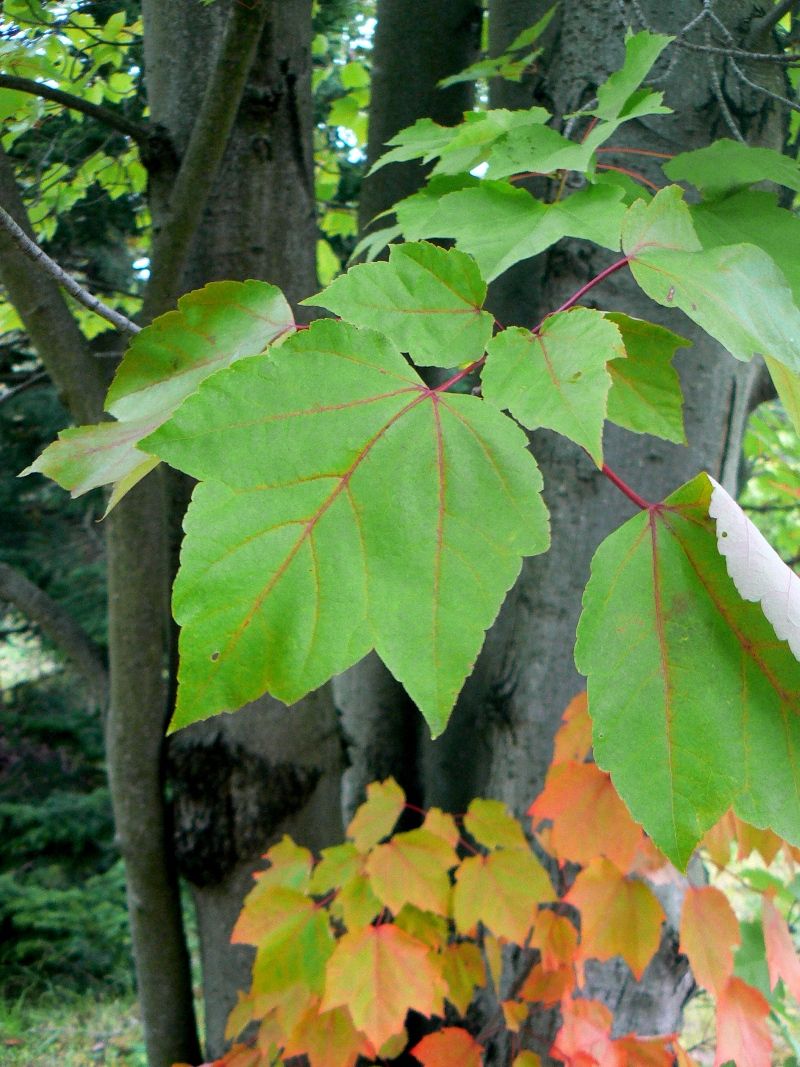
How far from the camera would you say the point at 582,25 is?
1.15 metres

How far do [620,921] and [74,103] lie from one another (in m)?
1.24

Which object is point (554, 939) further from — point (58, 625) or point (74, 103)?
point (74, 103)

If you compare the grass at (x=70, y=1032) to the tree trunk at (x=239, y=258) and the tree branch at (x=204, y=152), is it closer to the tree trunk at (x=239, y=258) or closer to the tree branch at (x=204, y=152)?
the tree trunk at (x=239, y=258)

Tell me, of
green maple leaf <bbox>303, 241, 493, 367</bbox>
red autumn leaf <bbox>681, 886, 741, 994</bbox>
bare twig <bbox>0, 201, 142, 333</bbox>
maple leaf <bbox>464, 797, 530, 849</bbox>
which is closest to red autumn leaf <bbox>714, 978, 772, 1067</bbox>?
red autumn leaf <bbox>681, 886, 741, 994</bbox>

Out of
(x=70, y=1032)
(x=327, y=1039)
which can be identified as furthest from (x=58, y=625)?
(x=70, y=1032)

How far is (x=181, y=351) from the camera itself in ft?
1.92

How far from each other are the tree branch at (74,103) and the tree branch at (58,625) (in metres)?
0.79

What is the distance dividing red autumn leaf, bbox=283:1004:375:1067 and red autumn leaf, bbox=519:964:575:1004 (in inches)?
9.3

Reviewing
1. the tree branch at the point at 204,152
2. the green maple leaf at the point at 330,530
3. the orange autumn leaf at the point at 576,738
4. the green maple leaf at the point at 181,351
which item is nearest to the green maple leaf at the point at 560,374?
the green maple leaf at the point at 330,530

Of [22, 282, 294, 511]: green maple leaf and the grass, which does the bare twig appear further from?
the grass

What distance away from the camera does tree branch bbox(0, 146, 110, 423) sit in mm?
1044

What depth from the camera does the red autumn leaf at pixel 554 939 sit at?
1.14m

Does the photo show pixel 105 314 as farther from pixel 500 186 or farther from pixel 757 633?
pixel 757 633

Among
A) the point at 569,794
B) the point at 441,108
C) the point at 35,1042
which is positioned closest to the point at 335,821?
the point at 569,794
